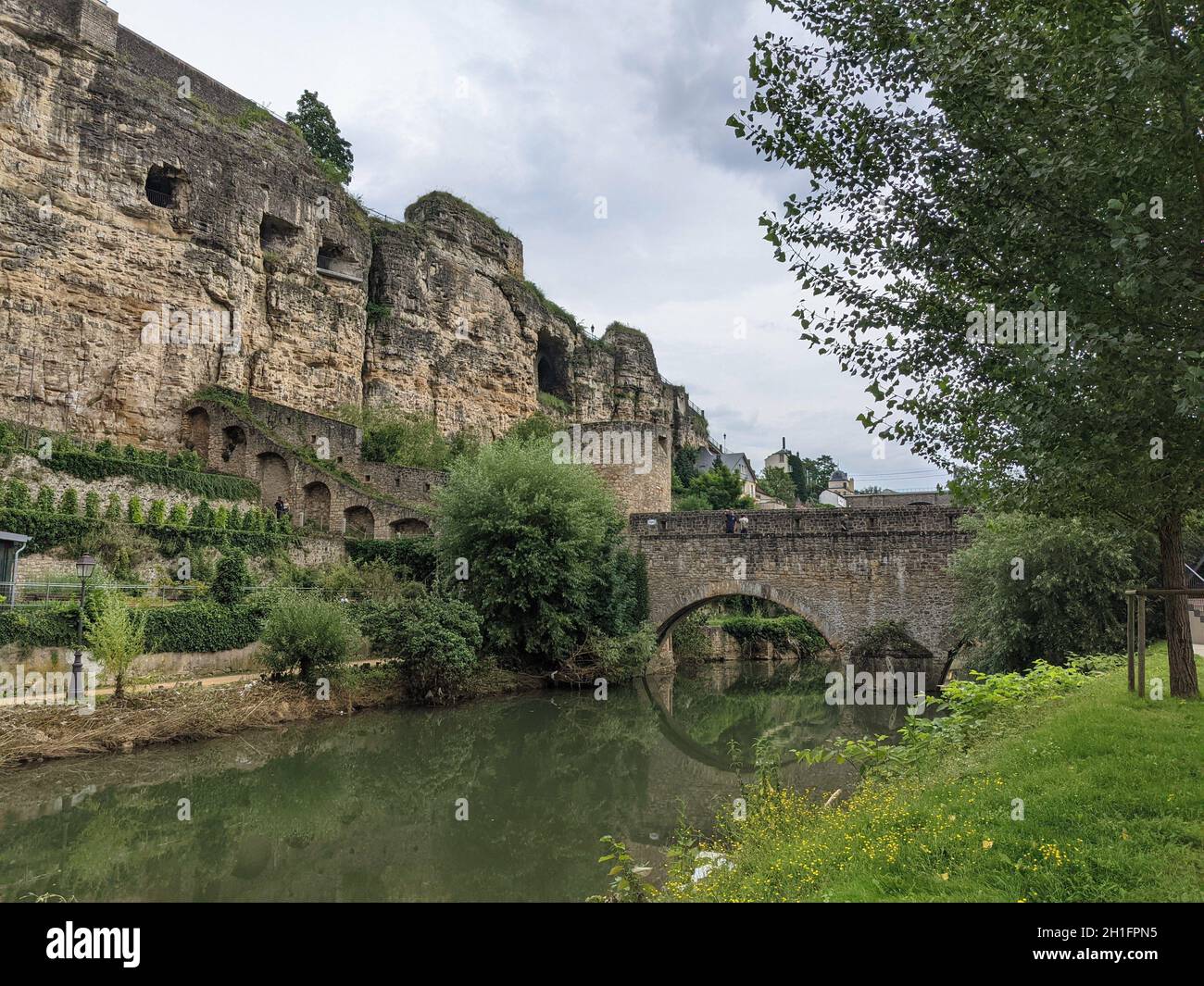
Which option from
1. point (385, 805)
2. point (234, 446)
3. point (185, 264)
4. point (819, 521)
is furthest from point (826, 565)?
point (185, 264)

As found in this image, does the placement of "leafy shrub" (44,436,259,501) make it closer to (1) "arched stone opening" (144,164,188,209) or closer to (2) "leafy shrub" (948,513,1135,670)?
(1) "arched stone opening" (144,164,188,209)

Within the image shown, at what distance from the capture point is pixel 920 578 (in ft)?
55.9

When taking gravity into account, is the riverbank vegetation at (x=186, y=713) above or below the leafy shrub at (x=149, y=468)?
below

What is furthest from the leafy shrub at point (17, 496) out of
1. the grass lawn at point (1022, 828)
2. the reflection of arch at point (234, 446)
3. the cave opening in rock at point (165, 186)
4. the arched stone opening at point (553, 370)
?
the arched stone opening at point (553, 370)

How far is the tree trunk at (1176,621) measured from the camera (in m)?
6.45

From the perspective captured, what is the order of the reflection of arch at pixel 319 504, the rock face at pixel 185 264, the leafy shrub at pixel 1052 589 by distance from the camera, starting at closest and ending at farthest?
the leafy shrub at pixel 1052 589 → the rock face at pixel 185 264 → the reflection of arch at pixel 319 504

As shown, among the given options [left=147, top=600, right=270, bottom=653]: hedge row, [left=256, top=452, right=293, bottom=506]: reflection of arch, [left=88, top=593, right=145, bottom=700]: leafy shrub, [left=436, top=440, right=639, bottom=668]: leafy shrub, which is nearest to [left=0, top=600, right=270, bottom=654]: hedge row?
[left=147, top=600, right=270, bottom=653]: hedge row

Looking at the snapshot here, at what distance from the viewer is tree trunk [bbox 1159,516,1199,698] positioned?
6445 millimetres

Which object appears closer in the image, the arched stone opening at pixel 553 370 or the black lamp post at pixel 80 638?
the black lamp post at pixel 80 638

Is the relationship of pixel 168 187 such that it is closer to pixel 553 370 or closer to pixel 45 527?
pixel 45 527

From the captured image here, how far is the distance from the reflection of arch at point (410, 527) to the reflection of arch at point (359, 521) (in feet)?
2.40

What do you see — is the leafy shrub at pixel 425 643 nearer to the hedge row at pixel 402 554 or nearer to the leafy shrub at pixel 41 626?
the leafy shrub at pixel 41 626

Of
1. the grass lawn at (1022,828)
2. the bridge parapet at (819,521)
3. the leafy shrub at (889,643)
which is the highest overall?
the bridge parapet at (819,521)

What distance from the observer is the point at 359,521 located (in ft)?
82.0
